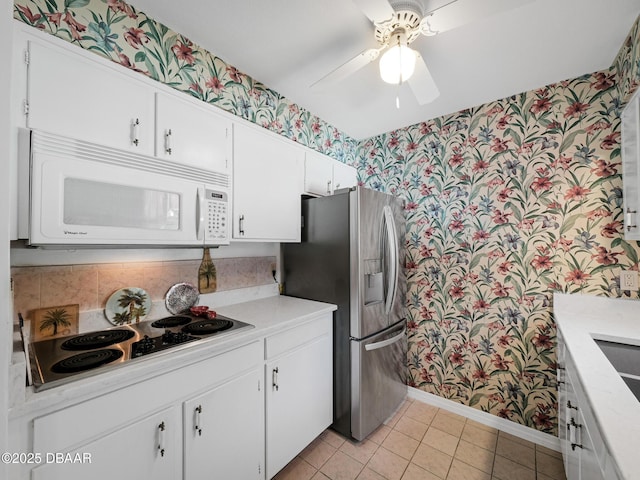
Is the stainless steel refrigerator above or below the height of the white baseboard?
above

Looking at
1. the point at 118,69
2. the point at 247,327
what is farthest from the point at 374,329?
the point at 118,69

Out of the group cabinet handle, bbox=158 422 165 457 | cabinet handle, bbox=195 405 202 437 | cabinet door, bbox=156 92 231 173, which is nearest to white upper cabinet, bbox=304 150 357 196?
cabinet door, bbox=156 92 231 173

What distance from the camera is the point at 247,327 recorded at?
4.80 ft

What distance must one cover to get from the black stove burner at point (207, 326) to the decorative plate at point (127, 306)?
327mm

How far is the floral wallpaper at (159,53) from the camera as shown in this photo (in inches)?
47.4

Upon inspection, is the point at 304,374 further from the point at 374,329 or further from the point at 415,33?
the point at 415,33

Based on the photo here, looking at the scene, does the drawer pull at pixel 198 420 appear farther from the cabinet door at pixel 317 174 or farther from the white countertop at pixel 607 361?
the cabinet door at pixel 317 174

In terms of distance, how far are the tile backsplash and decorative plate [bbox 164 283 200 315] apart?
0.03m

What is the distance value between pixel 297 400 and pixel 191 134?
165cm

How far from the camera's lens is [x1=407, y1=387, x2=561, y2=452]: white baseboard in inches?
75.2

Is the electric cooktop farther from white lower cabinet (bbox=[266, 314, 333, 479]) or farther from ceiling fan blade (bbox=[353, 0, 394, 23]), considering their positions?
ceiling fan blade (bbox=[353, 0, 394, 23])

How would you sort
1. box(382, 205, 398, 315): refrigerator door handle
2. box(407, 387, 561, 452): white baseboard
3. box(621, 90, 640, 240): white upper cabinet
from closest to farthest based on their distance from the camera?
box(621, 90, 640, 240): white upper cabinet
box(407, 387, 561, 452): white baseboard
box(382, 205, 398, 315): refrigerator door handle

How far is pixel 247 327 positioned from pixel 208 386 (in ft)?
1.03

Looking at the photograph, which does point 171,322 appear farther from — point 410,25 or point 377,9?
point 410,25
